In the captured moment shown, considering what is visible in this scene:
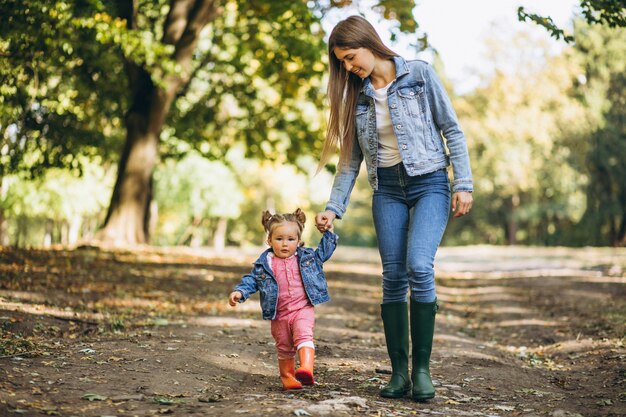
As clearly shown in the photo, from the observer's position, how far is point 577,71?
3516 cm

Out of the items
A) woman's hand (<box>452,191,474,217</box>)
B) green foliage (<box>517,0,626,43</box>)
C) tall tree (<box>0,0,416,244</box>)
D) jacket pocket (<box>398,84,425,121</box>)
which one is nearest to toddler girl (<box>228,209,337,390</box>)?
woman's hand (<box>452,191,474,217</box>)

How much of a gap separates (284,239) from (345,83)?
1054mm

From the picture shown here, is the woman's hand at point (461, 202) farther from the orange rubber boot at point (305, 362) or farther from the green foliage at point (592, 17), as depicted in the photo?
the green foliage at point (592, 17)

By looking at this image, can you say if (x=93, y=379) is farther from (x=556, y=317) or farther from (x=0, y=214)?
(x=0, y=214)

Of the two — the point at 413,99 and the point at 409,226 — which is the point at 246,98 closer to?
the point at 413,99

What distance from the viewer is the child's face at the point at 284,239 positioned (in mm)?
4594

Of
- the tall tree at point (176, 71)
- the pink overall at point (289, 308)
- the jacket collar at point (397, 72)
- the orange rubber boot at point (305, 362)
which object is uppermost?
the tall tree at point (176, 71)

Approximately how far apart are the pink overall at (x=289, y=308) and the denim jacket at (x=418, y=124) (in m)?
0.78

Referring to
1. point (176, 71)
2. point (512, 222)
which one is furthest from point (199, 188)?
point (176, 71)

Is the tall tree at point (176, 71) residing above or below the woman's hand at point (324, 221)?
above

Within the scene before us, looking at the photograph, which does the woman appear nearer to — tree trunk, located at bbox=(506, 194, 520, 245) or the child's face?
the child's face

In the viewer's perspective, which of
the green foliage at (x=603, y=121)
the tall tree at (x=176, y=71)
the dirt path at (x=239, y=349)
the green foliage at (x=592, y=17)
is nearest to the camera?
the dirt path at (x=239, y=349)

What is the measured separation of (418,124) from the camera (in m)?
4.54

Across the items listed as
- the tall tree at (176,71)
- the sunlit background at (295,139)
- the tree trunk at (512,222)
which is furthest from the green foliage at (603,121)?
the tall tree at (176,71)
